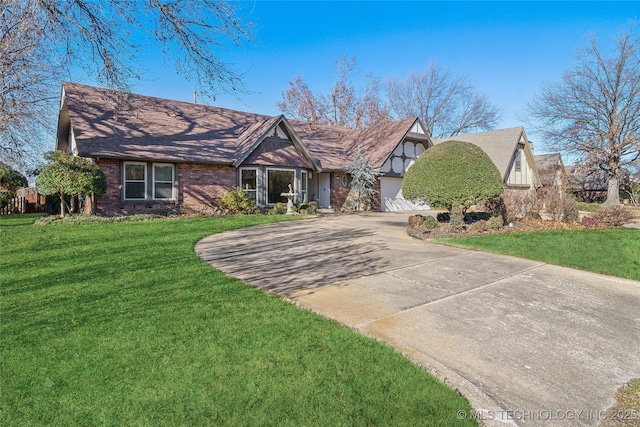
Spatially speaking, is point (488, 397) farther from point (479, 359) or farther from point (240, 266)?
point (240, 266)

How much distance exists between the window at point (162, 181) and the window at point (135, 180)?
15.4 inches

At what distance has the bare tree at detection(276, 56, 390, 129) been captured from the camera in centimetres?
3638

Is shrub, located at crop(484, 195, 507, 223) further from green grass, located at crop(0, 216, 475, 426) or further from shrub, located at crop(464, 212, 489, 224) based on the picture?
green grass, located at crop(0, 216, 475, 426)

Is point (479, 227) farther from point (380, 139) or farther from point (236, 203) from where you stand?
point (380, 139)

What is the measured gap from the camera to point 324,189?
2048 centimetres

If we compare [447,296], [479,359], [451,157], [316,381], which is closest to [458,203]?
[451,157]

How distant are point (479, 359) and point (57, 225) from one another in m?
12.4

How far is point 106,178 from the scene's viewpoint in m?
13.6

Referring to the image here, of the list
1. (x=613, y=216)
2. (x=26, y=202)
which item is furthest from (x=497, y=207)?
(x=26, y=202)

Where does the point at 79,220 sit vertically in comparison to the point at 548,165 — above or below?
below

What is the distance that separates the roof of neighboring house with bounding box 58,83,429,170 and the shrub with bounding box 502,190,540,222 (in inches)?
346

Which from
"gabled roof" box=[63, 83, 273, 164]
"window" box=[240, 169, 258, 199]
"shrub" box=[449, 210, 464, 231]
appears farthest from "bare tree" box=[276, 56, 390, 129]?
"shrub" box=[449, 210, 464, 231]

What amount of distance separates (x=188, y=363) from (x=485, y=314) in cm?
350

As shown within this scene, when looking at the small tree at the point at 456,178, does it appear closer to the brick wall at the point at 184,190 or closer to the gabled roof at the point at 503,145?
the brick wall at the point at 184,190
